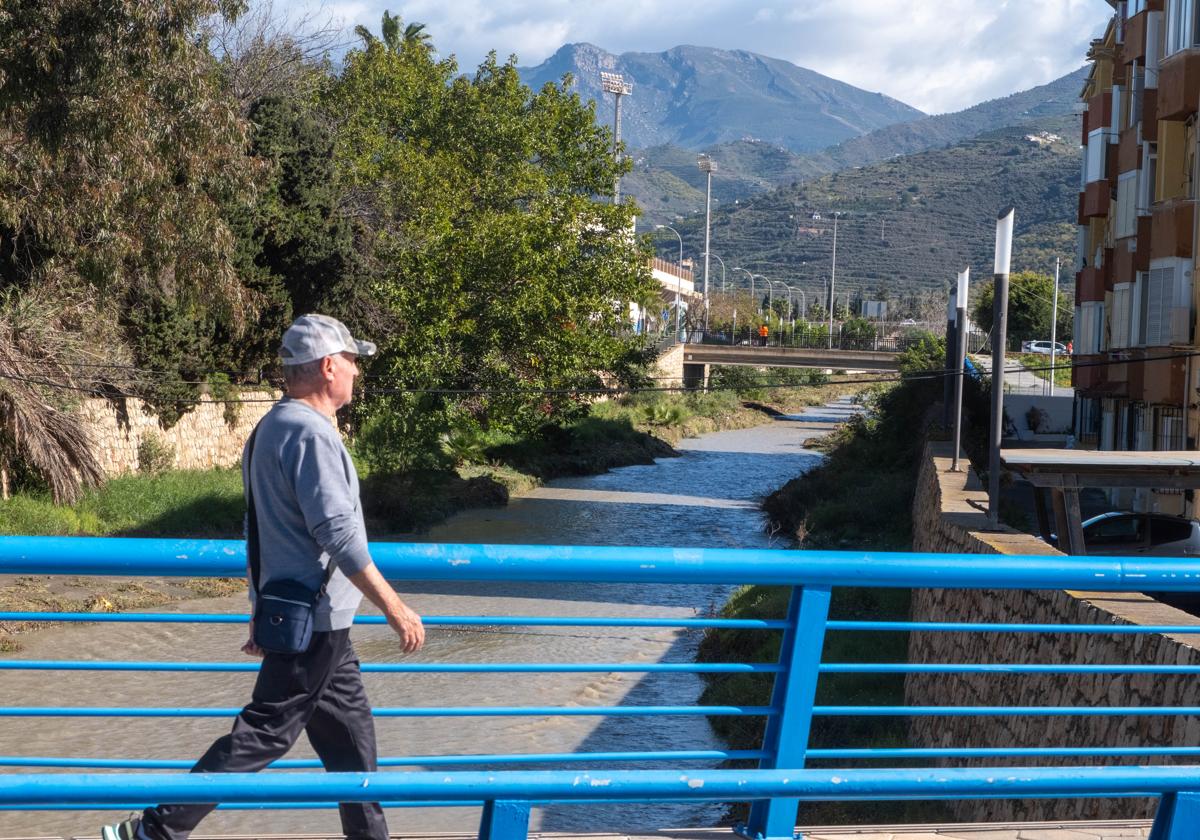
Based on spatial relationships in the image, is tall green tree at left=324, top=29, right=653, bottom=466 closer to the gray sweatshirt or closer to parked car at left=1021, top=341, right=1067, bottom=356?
the gray sweatshirt

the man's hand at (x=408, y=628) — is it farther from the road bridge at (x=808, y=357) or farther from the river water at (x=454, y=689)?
the road bridge at (x=808, y=357)

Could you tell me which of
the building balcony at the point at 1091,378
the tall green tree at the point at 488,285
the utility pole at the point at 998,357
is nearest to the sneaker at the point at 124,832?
the utility pole at the point at 998,357

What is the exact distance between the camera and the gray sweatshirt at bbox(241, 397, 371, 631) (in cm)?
353

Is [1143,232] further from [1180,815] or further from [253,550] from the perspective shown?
[253,550]

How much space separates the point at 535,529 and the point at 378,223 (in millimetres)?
12934

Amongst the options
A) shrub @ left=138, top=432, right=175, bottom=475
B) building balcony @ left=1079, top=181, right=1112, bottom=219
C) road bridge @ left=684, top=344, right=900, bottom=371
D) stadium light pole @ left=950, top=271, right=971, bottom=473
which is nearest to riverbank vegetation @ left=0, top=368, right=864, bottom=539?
shrub @ left=138, top=432, right=175, bottom=475

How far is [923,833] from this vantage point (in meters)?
4.49

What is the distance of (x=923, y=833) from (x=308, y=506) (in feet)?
7.76

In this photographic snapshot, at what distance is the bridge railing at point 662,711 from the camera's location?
245 centimetres

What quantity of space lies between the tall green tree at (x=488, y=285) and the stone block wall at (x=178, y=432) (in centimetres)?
358

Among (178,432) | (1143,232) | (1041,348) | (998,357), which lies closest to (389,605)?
(998,357)

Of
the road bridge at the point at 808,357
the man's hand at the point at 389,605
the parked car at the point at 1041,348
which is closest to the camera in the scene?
the man's hand at the point at 389,605

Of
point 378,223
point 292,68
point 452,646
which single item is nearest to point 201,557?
point 452,646

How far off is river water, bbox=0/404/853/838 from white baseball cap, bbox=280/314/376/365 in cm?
598
